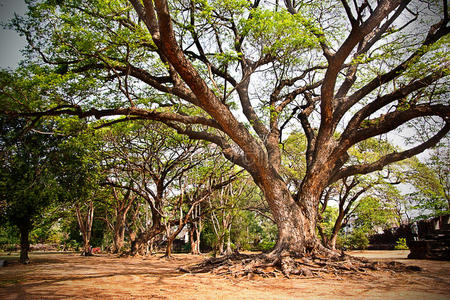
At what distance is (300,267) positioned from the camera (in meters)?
5.48

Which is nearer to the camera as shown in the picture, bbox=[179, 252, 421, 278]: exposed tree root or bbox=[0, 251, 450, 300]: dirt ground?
bbox=[0, 251, 450, 300]: dirt ground

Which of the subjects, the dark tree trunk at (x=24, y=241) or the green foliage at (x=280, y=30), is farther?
the dark tree trunk at (x=24, y=241)

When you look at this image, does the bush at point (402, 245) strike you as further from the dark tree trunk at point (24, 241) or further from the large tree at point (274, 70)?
the dark tree trunk at point (24, 241)

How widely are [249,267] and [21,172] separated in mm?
7684

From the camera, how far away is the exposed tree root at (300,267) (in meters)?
5.31

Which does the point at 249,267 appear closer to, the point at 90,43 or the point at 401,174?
the point at 90,43

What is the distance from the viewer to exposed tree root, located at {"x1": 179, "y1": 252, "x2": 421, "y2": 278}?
5309 millimetres

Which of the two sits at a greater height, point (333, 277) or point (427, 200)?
point (427, 200)

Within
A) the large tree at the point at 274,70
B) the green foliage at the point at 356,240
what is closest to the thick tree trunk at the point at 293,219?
the large tree at the point at 274,70

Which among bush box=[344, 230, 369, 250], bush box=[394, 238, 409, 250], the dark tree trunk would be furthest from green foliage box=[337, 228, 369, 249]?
the dark tree trunk

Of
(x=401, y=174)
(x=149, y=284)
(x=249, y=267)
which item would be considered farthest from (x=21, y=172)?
(x=401, y=174)

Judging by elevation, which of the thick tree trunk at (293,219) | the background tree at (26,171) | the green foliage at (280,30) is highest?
the green foliage at (280,30)

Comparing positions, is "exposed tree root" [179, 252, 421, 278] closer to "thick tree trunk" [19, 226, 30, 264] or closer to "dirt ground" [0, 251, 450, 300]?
"dirt ground" [0, 251, 450, 300]

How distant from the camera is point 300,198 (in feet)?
23.1
